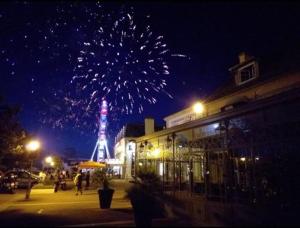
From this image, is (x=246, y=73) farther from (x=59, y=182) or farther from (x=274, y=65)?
(x=59, y=182)

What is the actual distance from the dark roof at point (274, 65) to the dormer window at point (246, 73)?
1.60 feet

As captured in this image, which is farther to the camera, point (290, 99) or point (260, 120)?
point (260, 120)

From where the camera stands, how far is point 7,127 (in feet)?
85.0

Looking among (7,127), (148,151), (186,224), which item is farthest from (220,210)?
(7,127)

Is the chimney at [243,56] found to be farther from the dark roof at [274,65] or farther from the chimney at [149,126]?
the chimney at [149,126]

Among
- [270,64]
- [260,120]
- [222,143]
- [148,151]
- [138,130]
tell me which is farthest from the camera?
[138,130]

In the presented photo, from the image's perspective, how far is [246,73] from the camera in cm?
2192

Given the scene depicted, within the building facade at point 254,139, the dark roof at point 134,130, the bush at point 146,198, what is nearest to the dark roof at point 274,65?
the building facade at point 254,139

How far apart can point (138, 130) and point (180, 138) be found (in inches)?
1683

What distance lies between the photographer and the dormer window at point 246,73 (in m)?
21.2

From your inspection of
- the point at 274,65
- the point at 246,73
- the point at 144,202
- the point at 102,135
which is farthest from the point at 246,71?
the point at 102,135

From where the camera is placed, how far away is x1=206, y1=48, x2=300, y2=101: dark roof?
17.6m

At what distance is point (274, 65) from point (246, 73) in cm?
228

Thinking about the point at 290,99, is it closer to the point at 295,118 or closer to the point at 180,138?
the point at 295,118
